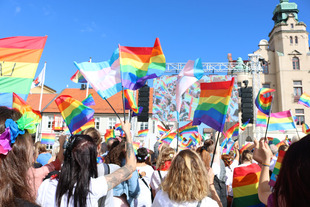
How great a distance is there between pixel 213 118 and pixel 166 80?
1758 centimetres

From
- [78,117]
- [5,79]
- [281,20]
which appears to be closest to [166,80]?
[78,117]

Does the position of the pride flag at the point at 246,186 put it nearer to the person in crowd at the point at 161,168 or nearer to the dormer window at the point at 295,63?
the person in crowd at the point at 161,168

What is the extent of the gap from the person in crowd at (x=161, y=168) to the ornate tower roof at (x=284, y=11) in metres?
41.0

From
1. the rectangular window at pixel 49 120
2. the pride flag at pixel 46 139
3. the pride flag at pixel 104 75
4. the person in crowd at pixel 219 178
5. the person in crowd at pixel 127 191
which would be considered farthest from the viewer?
the rectangular window at pixel 49 120

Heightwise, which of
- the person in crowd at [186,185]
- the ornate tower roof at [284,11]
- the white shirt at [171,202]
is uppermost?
the ornate tower roof at [284,11]

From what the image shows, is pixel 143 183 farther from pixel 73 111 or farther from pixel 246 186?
pixel 73 111

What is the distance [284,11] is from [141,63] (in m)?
41.5

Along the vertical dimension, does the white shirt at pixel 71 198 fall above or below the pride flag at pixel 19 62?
below

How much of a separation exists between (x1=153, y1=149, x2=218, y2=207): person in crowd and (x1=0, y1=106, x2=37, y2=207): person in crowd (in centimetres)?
141

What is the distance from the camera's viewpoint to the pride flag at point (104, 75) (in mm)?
4734

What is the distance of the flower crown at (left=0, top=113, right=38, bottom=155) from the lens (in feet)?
4.18

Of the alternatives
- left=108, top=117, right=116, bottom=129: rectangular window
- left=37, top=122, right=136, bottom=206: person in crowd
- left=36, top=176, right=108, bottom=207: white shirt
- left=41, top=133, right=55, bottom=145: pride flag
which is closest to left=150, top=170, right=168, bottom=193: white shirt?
left=37, top=122, right=136, bottom=206: person in crowd

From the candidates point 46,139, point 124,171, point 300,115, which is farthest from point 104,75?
point 300,115

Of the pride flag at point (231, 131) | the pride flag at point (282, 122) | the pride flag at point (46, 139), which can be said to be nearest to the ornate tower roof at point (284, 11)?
the pride flag at point (231, 131)
